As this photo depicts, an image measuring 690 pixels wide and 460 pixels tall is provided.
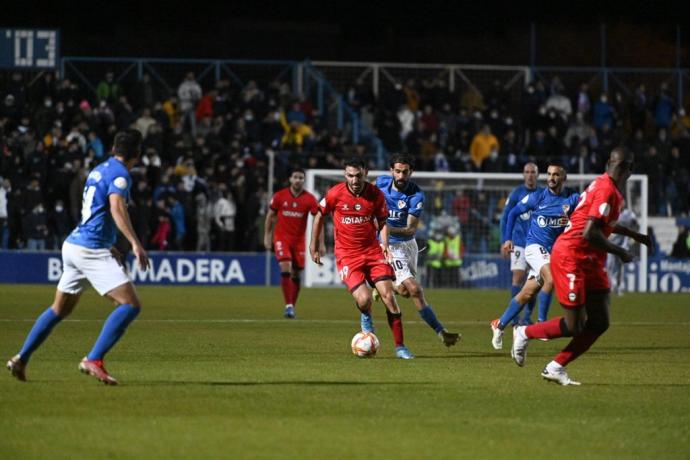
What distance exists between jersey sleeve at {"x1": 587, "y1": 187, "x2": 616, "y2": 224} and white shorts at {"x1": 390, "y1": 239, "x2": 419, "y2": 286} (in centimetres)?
462

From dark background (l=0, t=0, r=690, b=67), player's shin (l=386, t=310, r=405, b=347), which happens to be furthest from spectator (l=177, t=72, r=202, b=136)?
player's shin (l=386, t=310, r=405, b=347)

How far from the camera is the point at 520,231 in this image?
19453 millimetres

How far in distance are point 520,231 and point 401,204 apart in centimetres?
410

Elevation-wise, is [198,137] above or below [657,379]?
above

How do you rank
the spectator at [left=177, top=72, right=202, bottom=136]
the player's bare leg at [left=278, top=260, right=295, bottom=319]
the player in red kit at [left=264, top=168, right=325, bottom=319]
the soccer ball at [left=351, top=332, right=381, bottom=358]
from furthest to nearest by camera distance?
the spectator at [left=177, top=72, right=202, bottom=136] < the player in red kit at [left=264, top=168, right=325, bottom=319] < the player's bare leg at [left=278, top=260, right=295, bottom=319] < the soccer ball at [left=351, top=332, right=381, bottom=358]

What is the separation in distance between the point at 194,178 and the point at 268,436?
24.9 m

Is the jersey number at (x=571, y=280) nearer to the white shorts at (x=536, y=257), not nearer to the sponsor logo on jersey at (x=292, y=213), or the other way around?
the white shorts at (x=536, y=257)

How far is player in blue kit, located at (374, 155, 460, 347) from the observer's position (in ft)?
51.3

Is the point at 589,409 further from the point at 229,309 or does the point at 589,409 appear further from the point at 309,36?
the point at 309,36

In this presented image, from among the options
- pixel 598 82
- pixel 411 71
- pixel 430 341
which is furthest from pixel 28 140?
pixel 598 82

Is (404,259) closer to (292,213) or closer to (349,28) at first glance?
(292,213)

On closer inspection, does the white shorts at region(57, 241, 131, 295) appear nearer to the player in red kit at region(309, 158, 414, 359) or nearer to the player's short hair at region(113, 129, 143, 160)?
the player's short hair at region(113, 129, 143, 160)

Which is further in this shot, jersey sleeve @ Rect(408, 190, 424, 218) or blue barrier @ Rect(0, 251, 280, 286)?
blue barrier @ Rect(0, 251, 280, 286)

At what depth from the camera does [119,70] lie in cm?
4197
